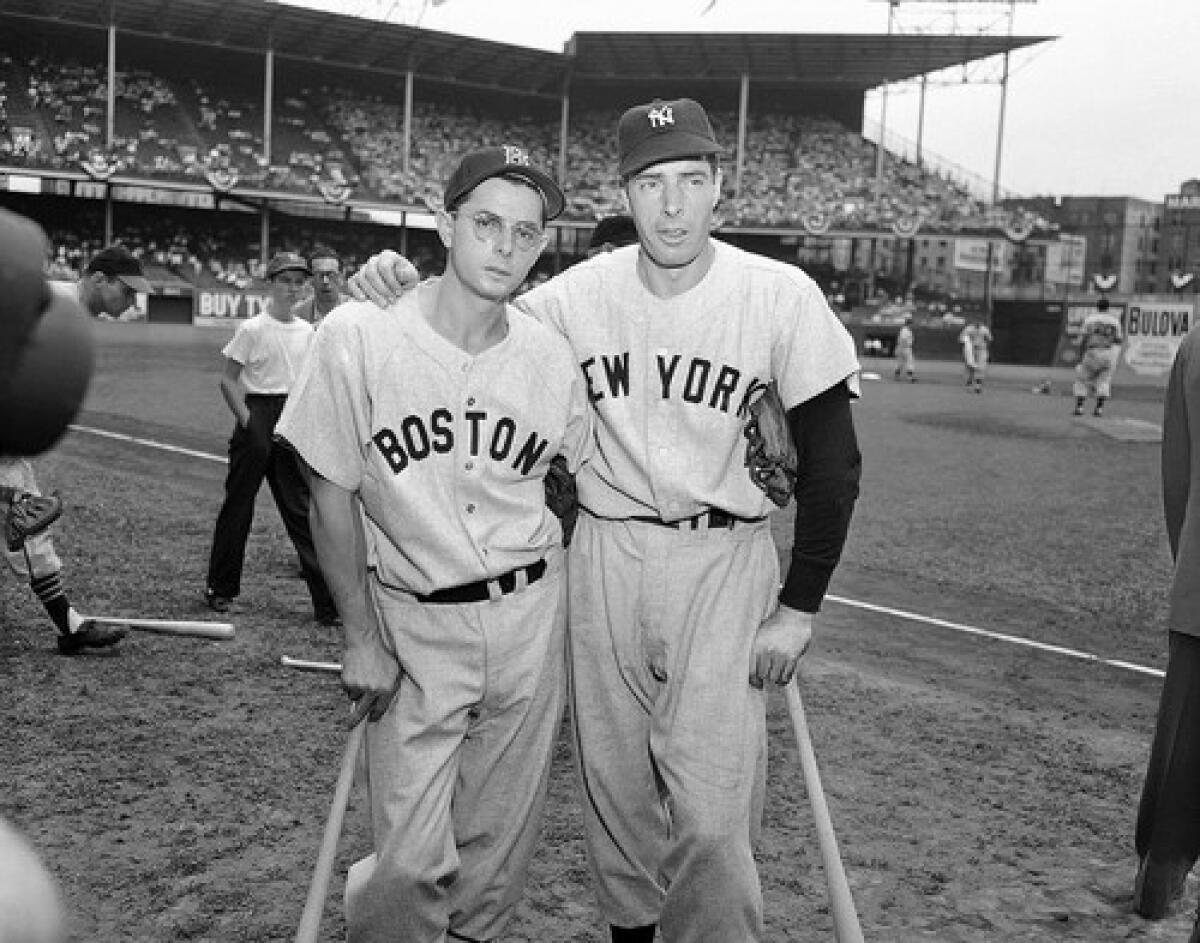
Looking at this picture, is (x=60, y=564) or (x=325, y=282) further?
(x=325, y=282)

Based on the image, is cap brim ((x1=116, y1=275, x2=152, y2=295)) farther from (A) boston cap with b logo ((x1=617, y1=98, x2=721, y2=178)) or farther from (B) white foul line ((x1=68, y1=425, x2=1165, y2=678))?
(B) white foul line ((x1=68, y1=425, x2=1165, y2=678))

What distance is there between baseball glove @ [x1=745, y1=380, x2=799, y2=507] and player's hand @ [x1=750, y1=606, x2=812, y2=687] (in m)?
0.29

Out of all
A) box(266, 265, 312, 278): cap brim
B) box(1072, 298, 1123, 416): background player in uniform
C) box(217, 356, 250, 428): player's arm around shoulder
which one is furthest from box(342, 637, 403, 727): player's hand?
box(1072, 298, 1123, 416): background player in uniform

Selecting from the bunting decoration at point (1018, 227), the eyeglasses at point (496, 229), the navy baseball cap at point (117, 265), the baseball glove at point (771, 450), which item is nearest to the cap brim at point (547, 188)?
the eyeglasses at point (496, 229)

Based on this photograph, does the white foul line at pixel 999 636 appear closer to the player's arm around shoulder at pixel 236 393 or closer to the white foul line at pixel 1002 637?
the white foul line at pixel 1002 637

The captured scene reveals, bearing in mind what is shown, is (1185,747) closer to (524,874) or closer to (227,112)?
(524,874)

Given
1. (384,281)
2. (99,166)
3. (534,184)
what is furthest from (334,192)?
(534,184)

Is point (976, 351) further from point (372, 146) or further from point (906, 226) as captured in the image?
point (372, 146)

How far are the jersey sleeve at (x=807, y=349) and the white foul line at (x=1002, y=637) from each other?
4.49 meters

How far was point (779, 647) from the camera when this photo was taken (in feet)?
10.4

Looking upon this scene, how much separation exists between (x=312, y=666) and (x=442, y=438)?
11.1 ft

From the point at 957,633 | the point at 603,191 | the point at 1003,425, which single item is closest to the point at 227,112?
the point at 603,191

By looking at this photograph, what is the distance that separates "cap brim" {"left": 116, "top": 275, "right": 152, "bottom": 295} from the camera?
6199mm

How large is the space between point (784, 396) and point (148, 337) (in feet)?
103
